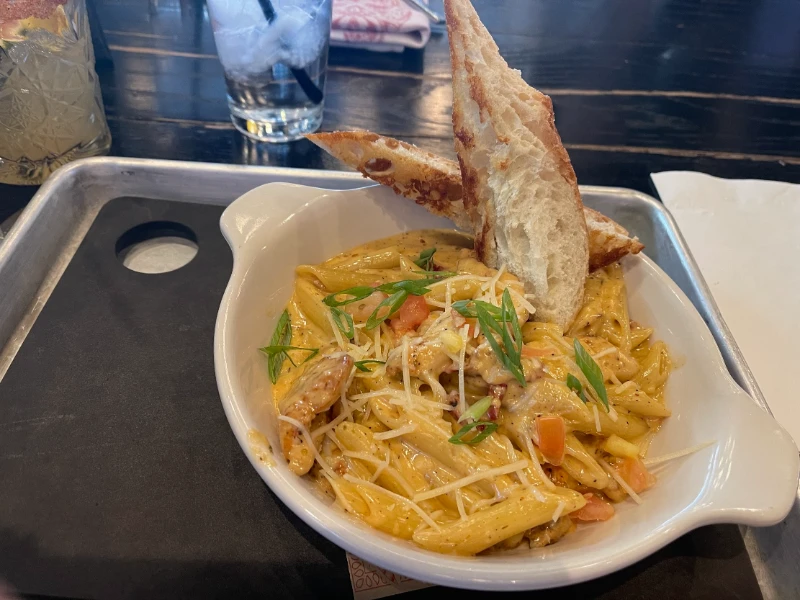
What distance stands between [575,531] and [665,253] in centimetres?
135

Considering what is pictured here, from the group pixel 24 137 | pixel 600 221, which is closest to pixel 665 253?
pixel 600 221

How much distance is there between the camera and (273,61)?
7.88 feet

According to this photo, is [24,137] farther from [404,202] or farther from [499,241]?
[499,241]

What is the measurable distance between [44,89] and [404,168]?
4.76 feet

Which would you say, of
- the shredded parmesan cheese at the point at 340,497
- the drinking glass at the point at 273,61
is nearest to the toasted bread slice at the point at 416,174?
the drinking glass at the point at 273,61

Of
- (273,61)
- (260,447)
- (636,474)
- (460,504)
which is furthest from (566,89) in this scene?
(260,447)

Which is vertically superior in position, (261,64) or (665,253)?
(261,64)

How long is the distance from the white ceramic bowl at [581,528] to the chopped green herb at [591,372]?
23 cm

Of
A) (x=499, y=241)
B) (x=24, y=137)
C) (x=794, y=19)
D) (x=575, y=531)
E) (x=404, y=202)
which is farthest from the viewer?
(x=794, y=19)

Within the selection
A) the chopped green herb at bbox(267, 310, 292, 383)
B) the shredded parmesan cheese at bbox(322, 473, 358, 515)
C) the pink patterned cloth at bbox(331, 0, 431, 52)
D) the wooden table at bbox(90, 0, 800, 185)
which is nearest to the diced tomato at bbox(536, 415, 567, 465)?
the shredded parmesan cheese at bbox(322, 473, 358, 515)

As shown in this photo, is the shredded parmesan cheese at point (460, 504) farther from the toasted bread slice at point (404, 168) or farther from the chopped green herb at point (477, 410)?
the toasted bread slice at point (404, 168)

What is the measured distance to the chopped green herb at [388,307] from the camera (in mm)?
1499

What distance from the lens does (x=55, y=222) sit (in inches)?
80.7

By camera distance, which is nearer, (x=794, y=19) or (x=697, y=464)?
(x=697, y=464)
